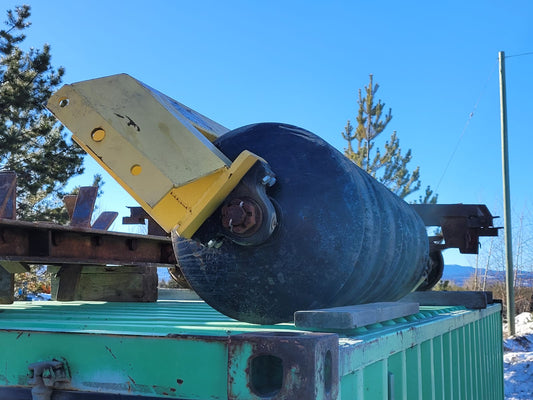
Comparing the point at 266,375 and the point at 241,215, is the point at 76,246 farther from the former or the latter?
the point at 266,375

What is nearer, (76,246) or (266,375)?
(266,375)

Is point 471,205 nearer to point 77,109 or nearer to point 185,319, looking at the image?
point 185,319

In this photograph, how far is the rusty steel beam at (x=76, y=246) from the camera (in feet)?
11.3

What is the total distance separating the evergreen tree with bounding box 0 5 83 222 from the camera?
48.7 ft

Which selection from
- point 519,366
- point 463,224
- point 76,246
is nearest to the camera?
point 76,246

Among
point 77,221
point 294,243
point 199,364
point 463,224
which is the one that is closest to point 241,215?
point 294,243

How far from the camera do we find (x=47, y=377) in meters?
1.39

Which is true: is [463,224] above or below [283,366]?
above

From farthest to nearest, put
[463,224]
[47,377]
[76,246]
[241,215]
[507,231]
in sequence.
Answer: [507,231] < [463,224] < [76,246] < [241,215] < [47,377]

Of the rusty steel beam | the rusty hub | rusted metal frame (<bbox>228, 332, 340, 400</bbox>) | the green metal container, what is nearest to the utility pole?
the rusty steel beam

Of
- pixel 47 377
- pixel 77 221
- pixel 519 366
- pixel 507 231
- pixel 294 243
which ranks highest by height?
pixel 507 231

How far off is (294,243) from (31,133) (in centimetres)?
1509

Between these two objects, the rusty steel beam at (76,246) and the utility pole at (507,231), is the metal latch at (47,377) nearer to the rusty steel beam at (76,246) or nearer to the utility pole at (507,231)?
the rusty steel beam at (76,246)

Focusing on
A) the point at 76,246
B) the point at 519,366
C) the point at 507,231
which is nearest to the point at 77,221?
the point at 76,246
